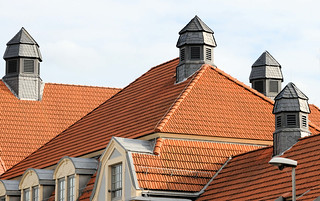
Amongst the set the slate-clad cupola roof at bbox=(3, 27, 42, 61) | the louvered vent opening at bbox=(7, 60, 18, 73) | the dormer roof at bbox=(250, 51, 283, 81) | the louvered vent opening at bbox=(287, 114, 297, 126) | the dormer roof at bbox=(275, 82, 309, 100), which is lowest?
the louvered vent opening at bbox=(287, 114, 297, 126)

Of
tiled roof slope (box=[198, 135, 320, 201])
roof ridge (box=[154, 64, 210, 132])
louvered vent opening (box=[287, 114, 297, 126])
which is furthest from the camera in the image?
roof ridge (box=[154, 64, 210, 132])

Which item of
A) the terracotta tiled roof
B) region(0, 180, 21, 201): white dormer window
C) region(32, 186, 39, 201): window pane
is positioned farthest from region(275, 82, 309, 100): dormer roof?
region(0, 180, 21, 201): white dormer window

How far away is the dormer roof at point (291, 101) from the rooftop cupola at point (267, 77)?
48.5 ft

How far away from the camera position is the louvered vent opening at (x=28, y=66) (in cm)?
6062

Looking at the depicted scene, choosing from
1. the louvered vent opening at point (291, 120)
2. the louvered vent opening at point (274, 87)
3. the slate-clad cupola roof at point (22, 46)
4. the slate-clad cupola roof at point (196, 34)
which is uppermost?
the slate-clad cupola roof at point (22, 46)

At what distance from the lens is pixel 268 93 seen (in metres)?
54.5

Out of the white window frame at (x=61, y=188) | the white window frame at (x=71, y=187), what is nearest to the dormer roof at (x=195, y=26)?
the white window frame at (x=71, y=187)

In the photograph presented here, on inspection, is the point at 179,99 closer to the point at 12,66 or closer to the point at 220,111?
the point at 220,111

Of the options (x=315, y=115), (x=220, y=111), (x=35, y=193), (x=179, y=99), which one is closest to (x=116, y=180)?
(x=179, y=99)

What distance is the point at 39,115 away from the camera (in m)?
56.0

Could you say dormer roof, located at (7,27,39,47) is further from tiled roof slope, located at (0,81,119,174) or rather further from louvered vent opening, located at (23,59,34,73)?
tiled roof slope, located at (0,81,119,174)

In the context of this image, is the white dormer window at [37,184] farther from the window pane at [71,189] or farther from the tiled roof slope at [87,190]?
the tiled roof slope at [87,190]

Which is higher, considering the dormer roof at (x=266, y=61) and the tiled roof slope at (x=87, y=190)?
the dormer roof at (x=266, y=61)

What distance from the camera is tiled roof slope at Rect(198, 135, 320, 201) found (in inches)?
1344
